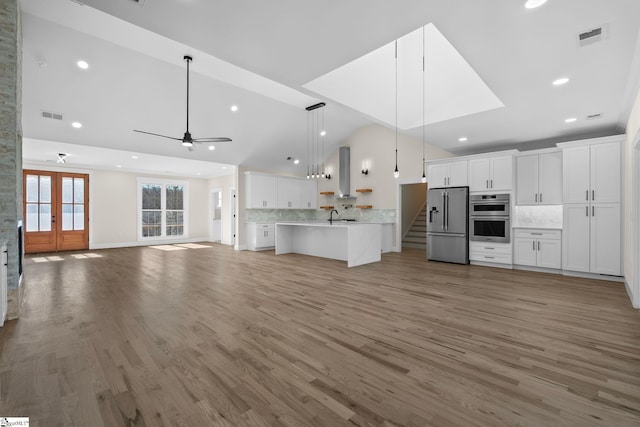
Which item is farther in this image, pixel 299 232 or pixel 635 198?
pixel 299 232

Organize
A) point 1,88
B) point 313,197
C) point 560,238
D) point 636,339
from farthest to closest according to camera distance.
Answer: point 313,197 → point 560,238 → point 1,88 → point 636,339

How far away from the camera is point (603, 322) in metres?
2.86

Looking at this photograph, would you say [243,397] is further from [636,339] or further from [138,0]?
[636,339]

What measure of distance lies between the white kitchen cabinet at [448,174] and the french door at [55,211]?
10.4 m

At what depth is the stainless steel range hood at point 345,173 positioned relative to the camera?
29.4 ft

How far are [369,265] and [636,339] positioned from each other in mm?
3934

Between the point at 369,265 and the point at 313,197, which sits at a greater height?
the point at 313,197

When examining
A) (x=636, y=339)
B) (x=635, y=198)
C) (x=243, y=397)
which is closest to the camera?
(x=243, y=397)

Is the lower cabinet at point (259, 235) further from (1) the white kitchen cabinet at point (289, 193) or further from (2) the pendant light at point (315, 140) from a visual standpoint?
(2) the pendant light at point (315, 140)

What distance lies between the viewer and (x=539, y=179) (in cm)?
551

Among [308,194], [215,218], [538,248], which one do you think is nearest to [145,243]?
[215,218]

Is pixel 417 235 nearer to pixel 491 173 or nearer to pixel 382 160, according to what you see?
pixel 382 160

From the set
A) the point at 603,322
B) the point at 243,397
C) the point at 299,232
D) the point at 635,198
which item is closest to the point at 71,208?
the point at 299,232

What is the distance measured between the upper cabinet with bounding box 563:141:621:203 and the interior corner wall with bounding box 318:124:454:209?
2.56 m
